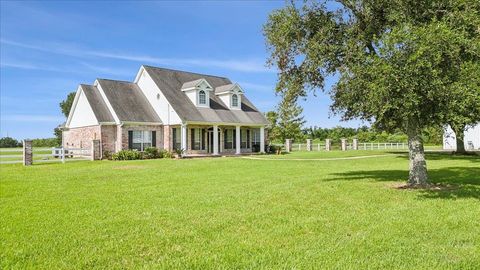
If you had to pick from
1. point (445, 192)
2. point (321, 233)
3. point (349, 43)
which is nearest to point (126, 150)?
point (349, 43)

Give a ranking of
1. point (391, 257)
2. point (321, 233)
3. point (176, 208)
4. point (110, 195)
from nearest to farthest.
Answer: point (391, 257) → point (321, 233) → point (176, 208) → point (110, 195)

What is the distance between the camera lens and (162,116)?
108 ft

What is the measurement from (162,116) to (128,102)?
2.86 metres

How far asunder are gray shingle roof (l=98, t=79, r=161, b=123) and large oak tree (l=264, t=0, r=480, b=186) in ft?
61.3

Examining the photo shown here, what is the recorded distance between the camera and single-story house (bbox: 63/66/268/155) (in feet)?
102

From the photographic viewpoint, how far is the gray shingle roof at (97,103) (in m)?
30.7

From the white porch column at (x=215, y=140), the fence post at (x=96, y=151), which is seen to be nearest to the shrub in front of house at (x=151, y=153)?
the fence post at (x=96, y=151)

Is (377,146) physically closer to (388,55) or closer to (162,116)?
(162,116)

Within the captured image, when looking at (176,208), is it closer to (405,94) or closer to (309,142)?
(405,94)

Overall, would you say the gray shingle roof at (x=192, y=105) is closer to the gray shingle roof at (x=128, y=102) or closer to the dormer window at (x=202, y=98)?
the dormer window at (x=202, y=98)

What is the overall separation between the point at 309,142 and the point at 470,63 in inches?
1324

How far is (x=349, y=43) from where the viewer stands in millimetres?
12516

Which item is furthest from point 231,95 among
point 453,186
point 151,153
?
point 453,186

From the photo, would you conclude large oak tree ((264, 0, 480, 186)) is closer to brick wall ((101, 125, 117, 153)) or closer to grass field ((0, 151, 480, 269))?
grass field ((0, 151, 480, 269))
